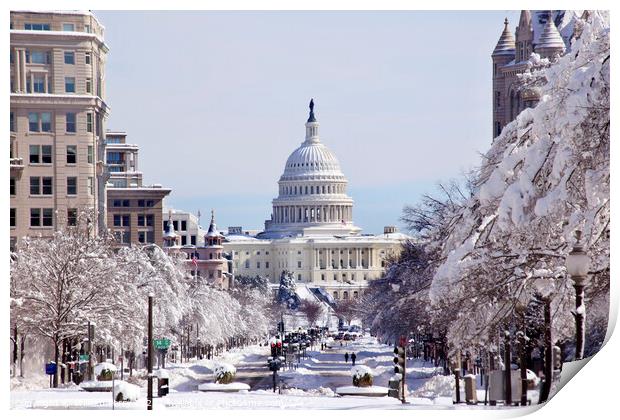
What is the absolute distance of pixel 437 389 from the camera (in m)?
44.6

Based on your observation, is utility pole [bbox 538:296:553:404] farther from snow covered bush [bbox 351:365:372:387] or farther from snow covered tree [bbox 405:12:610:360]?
snow covered bush [bbox 351:365:372:387]

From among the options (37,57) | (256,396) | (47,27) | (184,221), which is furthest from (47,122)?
(256,396)

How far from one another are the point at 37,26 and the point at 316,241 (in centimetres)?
8599

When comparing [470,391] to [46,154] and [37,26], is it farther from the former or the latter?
[46,154]

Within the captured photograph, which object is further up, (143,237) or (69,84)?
(69,84)

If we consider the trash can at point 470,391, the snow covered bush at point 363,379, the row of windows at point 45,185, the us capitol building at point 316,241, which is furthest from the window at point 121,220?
the trash can at point 470,391

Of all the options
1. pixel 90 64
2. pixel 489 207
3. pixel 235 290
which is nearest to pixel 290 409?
pixel 489 207

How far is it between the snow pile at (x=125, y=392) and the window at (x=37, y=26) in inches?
650

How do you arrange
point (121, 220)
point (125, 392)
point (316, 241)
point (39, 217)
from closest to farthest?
point (125, 392)
point (39, 217)
point (121, 220)
point (316, 241)

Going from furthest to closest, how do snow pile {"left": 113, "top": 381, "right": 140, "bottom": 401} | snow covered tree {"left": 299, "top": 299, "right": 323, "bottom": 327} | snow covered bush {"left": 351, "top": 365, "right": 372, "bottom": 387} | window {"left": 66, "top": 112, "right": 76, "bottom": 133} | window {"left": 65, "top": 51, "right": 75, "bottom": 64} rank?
1. snow covered tree {"left": 299, "top": 299, "right": 323, "bottom": 327}
2. window {"left": 66, "top": 112, "right": 76, "bottom": 133}
3. window {"left": 65, "top": 51, "right": 75, "bottom": 64}
4. snow covered bush {"left": 351, "top": 365, "right": 372, "bottom": 387}
5. snow pile {"left": 113, "top": 381, "right": 140, "bottom": 401}

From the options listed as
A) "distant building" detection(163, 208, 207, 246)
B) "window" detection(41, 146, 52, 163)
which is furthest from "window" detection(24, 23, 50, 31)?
"distant building" detection(163, 208, 207, 246)

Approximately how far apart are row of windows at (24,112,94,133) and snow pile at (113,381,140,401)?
13246 millimetres

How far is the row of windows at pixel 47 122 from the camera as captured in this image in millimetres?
50469

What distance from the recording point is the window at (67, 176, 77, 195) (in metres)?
58.8
